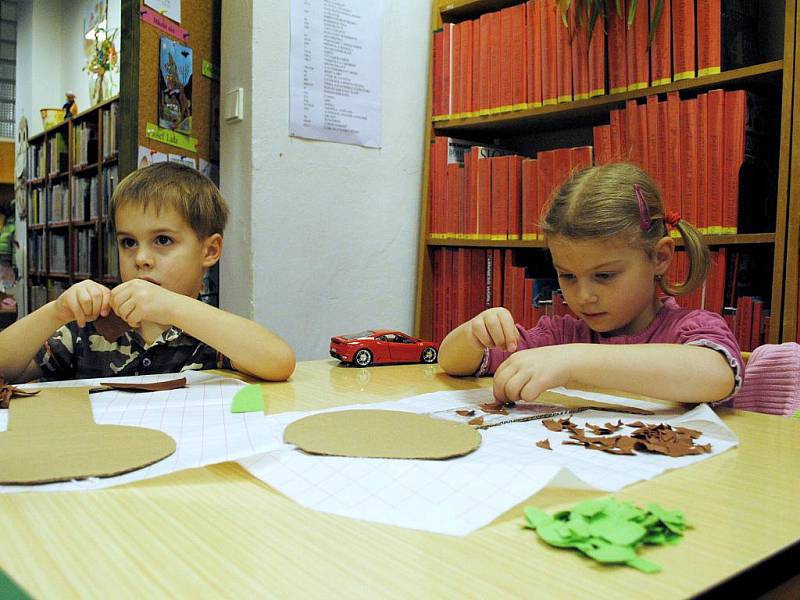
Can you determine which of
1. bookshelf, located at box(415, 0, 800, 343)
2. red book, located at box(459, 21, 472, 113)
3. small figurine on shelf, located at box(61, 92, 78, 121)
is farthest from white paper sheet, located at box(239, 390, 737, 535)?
small figurine on shelf, located at box(61, 92, 78, 121)

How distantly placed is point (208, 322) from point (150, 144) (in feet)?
3.52

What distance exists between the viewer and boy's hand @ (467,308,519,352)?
941 mm

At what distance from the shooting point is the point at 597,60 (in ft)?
5.77

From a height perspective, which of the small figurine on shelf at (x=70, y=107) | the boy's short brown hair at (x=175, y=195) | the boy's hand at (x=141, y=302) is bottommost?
the boy's hand at (x=141, y=302)

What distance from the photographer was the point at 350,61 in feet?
6.45

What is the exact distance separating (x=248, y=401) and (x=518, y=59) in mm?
1573

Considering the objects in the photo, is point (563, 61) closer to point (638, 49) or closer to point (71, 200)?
point (638, 49)

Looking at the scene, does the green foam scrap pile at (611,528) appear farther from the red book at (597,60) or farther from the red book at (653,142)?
the red book at (597,60)

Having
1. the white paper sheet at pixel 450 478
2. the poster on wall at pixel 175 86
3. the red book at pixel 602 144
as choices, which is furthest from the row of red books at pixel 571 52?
the white paper sheet at pixel 450 478

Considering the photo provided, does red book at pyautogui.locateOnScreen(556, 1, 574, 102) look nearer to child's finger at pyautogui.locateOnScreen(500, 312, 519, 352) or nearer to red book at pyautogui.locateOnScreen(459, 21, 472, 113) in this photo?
red book at pyautogui.locateOnScreen(459, 21, 472, 113)

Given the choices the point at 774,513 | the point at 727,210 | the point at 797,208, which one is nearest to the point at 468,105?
the point at 727,210

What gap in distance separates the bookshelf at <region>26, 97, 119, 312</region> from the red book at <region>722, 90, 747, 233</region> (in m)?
2.76

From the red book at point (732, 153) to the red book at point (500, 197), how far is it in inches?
25.3

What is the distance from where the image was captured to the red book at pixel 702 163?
157 centimetres
